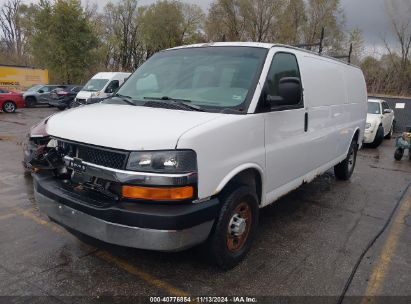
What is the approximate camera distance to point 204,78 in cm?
393

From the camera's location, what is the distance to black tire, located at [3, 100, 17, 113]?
19978mm

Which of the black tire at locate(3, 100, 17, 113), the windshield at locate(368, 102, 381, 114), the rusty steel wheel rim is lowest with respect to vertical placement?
the rusty steel wheel rim

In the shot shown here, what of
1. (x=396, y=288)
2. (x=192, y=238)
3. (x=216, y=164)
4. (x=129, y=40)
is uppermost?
(x=129, y=40)

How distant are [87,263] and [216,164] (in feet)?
5.40

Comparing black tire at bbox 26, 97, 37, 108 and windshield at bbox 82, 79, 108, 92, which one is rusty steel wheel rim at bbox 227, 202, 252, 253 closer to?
windshield at bbox 82, 79, 108, 92

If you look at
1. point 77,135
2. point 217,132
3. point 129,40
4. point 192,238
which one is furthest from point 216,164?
point 129,40

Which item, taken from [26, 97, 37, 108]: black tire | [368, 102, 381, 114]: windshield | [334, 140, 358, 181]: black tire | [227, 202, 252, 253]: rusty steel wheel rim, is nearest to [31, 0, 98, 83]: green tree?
[26, 97, 37, 108]: black tire

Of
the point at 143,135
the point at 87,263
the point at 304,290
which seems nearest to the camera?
the point at 143,135

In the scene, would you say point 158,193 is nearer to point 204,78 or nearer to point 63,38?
point 204,78

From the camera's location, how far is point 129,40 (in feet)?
176

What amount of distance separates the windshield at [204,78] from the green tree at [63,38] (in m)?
29.2

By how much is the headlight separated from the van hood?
5cm

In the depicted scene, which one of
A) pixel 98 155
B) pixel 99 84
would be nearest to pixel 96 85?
pixel 99 84

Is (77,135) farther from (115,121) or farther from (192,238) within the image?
(192,238)
